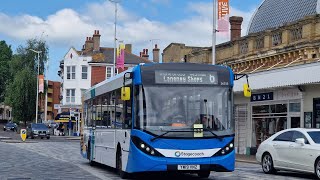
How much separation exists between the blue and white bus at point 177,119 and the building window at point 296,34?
650 inches

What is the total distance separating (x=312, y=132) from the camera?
18.0 meters

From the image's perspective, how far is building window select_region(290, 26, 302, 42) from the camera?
1220 inches

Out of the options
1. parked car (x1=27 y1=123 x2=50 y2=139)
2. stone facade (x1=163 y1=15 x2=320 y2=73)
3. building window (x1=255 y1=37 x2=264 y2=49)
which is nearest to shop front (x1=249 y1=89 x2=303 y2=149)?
stone facade (x1=163 y1=15 x2=320 y2=73)

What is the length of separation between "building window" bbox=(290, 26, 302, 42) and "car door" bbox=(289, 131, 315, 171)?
Result: 1360 centimetres

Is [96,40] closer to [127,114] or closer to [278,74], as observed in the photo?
[278,74]

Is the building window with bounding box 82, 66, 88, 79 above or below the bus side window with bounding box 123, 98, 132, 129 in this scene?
above

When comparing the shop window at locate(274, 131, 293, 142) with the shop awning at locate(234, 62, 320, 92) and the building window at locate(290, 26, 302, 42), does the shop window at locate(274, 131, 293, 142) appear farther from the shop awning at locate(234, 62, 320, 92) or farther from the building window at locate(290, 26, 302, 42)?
the building window at locate(290, 26, 302, 42)

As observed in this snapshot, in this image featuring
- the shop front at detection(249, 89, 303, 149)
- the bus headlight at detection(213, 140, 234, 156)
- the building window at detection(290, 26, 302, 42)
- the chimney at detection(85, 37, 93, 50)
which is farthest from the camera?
the chimney at detection(85, 37, 93, 50)

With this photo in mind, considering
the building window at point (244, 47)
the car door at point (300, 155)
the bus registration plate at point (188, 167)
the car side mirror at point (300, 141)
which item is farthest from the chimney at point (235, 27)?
the bus registration plate at point (188, 167)

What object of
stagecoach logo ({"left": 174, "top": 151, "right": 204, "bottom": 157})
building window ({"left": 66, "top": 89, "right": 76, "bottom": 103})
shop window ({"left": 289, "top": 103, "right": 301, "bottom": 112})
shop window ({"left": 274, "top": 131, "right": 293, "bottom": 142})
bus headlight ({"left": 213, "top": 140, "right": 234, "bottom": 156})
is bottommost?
stagecoach logo ({"left": 174, "top": 151, "right": 204, "bottom": 157})

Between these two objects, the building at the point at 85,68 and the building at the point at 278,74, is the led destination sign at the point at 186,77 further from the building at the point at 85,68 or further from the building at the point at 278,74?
the building at the point at 85,68

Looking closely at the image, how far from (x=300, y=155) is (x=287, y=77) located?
379 inches

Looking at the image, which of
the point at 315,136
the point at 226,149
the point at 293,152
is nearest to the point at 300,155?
the point at 293,152

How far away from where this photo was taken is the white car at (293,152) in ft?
56.2
